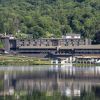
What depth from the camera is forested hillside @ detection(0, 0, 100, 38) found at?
4237 inches

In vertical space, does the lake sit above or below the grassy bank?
above

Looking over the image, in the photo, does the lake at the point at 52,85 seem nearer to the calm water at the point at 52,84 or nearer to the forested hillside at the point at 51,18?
the calm water at the point at 52,84

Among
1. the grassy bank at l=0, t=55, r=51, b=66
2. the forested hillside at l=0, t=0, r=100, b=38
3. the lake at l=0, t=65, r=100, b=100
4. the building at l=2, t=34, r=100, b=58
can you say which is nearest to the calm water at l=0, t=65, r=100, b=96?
the lake at l=0, t=65, r=100, b=100

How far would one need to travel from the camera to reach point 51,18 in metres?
120

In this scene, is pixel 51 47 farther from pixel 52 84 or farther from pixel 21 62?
pixel 52 84

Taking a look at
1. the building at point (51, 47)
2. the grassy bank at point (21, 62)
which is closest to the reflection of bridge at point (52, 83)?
the grassy bank at point (21, 62)

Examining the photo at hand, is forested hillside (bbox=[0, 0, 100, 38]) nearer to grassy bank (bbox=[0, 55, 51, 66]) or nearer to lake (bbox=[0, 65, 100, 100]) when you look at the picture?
grassy bank (bbox=[0, 55, 51, 66])

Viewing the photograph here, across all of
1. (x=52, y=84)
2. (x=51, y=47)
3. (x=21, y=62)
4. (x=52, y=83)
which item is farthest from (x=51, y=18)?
(x=52, y=84)

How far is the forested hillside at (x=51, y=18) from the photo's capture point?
108 m

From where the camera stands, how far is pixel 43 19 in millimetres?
114250

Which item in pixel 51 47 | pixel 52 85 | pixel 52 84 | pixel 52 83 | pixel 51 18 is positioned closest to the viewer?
pixel 52 85

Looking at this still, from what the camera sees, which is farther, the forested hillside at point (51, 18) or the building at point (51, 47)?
the forested hillside at point (51, 18)

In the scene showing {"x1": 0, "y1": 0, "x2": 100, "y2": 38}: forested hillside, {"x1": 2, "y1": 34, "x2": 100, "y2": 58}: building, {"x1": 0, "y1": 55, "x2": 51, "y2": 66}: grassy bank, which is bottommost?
{"x1": 0, "y1": 55, "x2": 51, "y2": 66}: grassy bank

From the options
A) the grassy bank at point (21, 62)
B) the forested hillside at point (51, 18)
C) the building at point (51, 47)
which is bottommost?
the grassy bank at point (21, 62)
